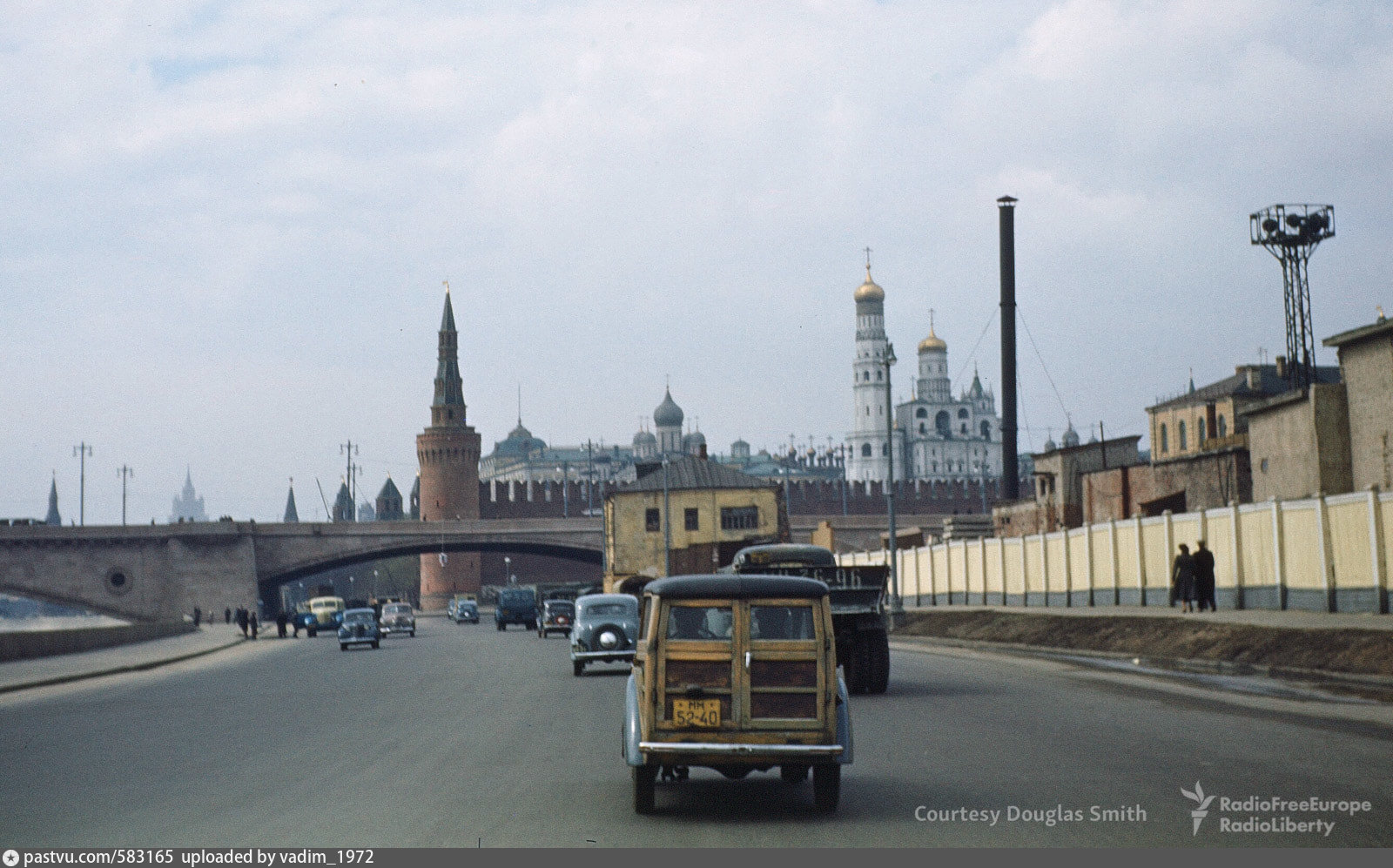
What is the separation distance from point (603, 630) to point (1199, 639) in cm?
1065

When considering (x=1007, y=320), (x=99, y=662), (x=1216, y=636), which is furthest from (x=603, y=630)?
(x=1007, y=320)

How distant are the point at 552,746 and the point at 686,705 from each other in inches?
193

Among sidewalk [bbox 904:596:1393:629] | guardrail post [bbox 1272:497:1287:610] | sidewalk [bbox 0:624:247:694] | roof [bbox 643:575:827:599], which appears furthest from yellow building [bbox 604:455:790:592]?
roof [bbox 643:575:827:599]

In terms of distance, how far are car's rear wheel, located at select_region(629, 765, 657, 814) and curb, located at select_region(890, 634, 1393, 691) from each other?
12876mm

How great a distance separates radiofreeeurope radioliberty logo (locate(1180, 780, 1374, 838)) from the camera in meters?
9.52

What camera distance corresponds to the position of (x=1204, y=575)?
31344 mm

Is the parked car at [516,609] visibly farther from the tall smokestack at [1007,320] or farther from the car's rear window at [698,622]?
the car's rear window at [698,622]

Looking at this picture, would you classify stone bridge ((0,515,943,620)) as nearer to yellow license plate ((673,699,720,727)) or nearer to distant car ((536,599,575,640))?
distant car ((536,599,575,640))

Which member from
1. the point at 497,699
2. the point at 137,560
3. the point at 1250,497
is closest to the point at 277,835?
the point at 497,699

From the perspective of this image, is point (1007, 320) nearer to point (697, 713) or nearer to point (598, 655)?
point (598, 655)

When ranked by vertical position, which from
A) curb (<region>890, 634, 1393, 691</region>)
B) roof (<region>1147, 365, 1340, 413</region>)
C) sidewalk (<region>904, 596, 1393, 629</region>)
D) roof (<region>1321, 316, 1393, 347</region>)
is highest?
roof (<region>1147, 365, 1340, 413</region>)

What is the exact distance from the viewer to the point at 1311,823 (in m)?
9.62

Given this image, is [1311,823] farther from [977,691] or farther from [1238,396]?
[1238,396]

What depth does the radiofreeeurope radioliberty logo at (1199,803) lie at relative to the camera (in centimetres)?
984
